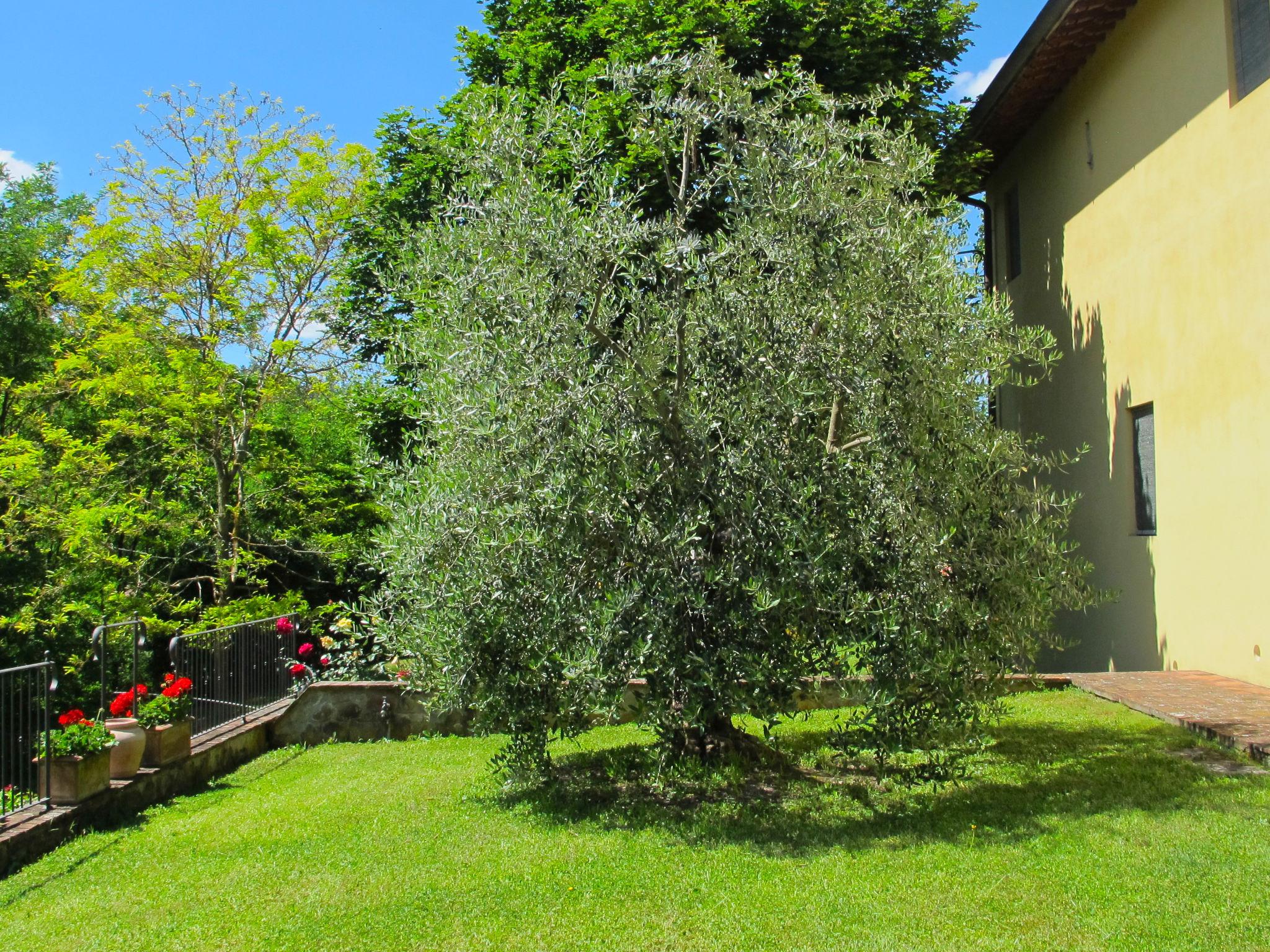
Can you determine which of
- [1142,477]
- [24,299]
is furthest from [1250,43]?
[24,299]

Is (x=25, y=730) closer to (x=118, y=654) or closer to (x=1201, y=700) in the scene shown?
(x=1201, y=700)

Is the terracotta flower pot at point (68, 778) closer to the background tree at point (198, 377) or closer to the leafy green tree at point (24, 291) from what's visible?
the background tree at point (198, 377)

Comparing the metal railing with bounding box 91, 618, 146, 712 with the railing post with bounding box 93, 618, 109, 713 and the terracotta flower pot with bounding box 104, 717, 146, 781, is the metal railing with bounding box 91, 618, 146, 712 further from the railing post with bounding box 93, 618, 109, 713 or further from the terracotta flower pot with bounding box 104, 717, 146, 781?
the terracotta flower pot with bounding box 104, 717, 146, 781

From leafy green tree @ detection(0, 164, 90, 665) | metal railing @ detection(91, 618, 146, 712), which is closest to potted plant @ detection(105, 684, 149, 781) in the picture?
metal railing @ detection(91, 618, 146, 712)

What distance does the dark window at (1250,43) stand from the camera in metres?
8.75

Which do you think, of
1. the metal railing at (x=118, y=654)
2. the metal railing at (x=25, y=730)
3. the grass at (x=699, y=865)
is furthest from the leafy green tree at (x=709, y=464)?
the metal railing at (x=118, y=654)

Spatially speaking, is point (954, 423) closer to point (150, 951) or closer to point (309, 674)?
point (150, 951)

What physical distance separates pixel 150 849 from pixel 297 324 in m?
13.1

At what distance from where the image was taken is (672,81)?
995 cm

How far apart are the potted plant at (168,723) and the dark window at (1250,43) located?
10.4 meters

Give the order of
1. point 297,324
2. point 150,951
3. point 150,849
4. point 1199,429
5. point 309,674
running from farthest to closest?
point 297,324 → point 309,674 → point 1199,429 → point 150,849 → point 150,951

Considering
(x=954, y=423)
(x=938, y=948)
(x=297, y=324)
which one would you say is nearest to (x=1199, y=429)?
(x=954, y=423)

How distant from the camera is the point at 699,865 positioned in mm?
5496

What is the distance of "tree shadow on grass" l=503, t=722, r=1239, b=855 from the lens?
19.5ft
